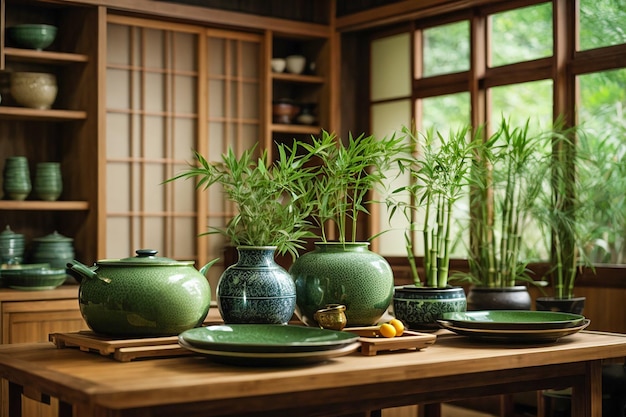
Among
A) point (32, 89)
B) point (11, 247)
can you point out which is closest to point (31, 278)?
point (11, 247)

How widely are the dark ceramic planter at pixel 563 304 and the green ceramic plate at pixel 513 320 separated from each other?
5.40 feet

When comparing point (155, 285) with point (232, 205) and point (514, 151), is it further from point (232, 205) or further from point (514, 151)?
point (232, 205)

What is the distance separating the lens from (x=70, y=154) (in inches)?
210

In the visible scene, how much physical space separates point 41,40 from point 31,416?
2.04 meters

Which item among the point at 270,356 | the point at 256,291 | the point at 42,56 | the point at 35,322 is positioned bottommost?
the point at 35,322

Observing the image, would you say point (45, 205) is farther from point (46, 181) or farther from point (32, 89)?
point (32, 89)

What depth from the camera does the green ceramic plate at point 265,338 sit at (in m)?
1.95

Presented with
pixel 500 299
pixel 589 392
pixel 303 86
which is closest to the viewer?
pixel 589 392

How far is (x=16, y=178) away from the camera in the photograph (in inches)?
194

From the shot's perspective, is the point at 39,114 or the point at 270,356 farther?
the point at 39,114

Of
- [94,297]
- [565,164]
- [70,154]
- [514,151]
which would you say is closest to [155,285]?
[94,297]

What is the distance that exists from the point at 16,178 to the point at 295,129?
72.8 inches

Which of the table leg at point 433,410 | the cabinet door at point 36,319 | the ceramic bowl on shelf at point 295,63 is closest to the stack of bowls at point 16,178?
the cabinet door at point 36,319

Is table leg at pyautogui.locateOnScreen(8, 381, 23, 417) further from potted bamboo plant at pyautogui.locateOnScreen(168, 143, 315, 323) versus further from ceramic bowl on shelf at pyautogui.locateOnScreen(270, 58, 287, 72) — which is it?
ceramic bowl on shelf at pyautogui.locateOnScreen(270, 58, 287, 72)
